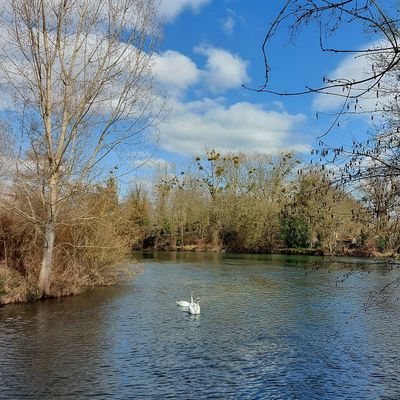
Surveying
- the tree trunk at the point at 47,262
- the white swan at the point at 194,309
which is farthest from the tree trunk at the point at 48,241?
the white swan at the point at 194,309

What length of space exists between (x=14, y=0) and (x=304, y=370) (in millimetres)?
14805

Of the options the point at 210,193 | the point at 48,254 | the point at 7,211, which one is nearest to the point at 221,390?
the point at 48,254

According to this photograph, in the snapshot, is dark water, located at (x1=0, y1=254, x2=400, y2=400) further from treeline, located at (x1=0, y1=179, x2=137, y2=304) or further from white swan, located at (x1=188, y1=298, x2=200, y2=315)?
treeline, located at (x1=0, y1=179, x2=137, y2=304)

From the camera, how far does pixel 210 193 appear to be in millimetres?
58062

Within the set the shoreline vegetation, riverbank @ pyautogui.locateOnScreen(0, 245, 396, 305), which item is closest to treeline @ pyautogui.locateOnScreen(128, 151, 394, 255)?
the shoreline vegetation

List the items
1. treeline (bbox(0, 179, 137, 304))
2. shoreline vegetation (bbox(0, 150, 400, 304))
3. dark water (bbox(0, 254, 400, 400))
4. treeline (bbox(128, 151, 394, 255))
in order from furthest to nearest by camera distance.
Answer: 1. treeline (bbox(128, 151, 394, 255))
2. treeline (bbox(0, 179, 137, 304))
3. dark water (bbox(0, 254, 400, 400))
4. shoreline vegetation (bbox(0, 150, 400, 304))

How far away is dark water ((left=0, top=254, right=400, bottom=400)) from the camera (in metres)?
7.86

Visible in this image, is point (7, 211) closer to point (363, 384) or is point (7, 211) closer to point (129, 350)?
point (129, 350)

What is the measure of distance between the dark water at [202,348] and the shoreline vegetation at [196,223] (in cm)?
219

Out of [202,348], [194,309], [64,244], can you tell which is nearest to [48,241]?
[64,244]

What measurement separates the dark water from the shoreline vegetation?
2.19 m

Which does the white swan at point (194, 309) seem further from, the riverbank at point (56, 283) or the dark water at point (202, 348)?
the riverbank at point (56, 283)

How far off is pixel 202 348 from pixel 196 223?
46.2m

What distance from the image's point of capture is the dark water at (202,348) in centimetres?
786
